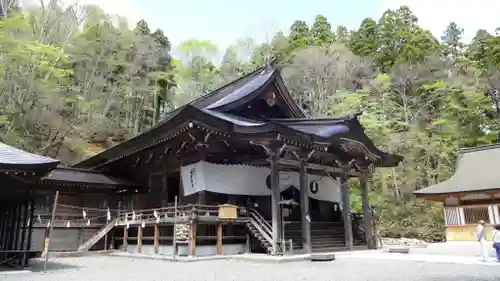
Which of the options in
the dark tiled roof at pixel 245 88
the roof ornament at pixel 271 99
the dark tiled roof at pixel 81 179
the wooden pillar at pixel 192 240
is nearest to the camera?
the wooden pillar at pixel 192 240

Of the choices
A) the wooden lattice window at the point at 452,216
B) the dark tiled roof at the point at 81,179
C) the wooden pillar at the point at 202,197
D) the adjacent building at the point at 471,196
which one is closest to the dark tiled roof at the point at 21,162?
the wooden pillar at the point at 202,197

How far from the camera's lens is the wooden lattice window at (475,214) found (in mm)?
17656

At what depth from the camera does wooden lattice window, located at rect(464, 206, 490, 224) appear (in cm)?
1766

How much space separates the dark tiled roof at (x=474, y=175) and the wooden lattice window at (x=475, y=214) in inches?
46.8

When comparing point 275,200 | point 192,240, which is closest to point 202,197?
point 192,240

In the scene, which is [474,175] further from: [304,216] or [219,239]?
[219,239]

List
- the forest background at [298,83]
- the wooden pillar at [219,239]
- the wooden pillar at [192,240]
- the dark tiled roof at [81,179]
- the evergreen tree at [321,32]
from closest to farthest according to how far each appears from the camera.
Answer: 1. the wooden pillar at [192,240]
2. the wooden pillar at [219,239]
3. the dark tiled roof at [81,179]
4. the forest background at [298,83]
5. the evergreen tree at [321,32]

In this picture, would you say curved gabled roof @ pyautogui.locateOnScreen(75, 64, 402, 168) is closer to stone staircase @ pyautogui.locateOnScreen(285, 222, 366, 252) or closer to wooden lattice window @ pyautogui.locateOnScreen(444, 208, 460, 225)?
stone staircase @ pyautogui.locateOnScreen(285, 222, 366, 252)

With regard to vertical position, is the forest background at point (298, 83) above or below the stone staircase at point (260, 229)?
above

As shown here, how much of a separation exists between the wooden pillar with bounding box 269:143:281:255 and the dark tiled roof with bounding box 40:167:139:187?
683 cm

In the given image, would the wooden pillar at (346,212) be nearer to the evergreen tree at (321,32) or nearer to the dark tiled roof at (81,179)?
the dark tiled roof at (81,179)

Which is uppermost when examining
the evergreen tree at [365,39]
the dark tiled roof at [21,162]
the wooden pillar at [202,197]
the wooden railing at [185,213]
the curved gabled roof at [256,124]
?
the evergreen tree at [365,39]

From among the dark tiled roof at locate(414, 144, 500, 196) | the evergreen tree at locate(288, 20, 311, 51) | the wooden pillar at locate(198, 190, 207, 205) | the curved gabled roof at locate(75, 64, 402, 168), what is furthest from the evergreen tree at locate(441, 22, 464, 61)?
the wooden pillar at locate(198, 190, 207, 205)

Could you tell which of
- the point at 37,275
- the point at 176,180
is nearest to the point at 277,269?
the point at 37,275
